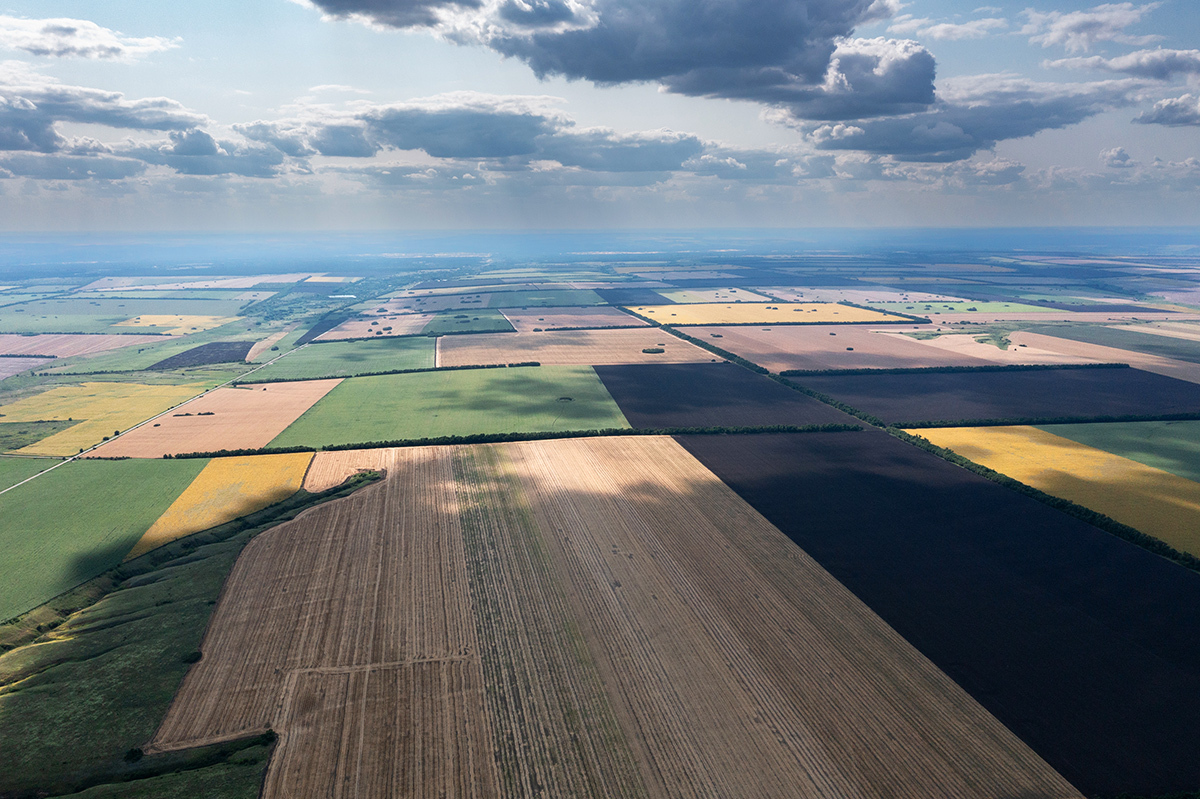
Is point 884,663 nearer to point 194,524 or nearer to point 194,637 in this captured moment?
point 194,637

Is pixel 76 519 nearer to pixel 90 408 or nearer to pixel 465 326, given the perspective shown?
pixel 90 408

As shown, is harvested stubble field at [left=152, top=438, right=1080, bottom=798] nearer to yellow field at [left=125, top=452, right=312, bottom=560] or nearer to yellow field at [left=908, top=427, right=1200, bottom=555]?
yellow field at [left=125, top=452, right=312, bottom=560]

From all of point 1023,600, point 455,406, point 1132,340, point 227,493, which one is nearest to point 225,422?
point 227,493

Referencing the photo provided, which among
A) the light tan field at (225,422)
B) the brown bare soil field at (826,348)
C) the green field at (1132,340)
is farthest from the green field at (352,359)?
the green field at (1132,340)

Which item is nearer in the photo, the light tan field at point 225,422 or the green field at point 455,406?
the light tan field at point 225,422

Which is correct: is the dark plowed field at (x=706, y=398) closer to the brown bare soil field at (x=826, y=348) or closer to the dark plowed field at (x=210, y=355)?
the brown bare soil field at (x=826, y=348)

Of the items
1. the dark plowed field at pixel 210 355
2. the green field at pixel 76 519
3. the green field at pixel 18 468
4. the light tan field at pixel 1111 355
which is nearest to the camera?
the green field at pixel 76 519

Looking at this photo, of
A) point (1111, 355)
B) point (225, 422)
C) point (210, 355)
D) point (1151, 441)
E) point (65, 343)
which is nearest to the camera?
point (1151, 441)

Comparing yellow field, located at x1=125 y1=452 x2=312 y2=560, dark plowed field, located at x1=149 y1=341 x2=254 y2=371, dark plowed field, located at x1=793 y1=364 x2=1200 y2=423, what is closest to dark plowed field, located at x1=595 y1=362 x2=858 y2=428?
dark plowed field, located at x1=793 y1=364 x2=1200 y2=423
